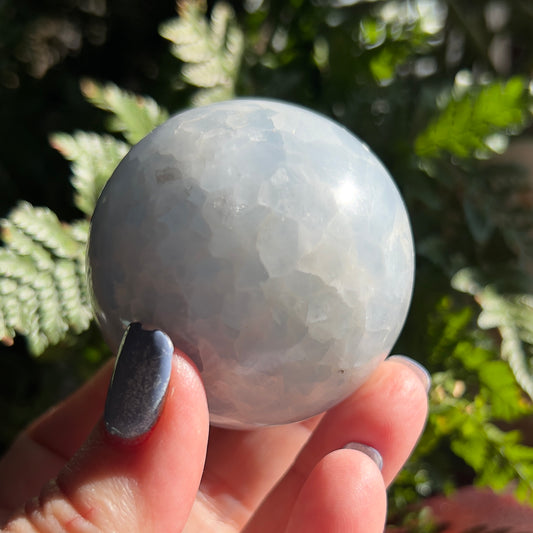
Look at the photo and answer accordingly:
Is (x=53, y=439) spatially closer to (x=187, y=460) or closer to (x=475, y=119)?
(x=187, y=460)

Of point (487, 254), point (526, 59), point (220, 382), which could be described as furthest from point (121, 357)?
point (526, 59)

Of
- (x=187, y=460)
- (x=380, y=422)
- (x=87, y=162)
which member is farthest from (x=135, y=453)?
(x=87, y=162)

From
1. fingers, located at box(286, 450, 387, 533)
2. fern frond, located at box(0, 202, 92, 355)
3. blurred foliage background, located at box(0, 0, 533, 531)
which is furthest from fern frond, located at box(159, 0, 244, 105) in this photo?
fingers, located at box(286, 450, 387, 533)

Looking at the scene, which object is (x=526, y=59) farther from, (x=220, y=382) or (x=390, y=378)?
(x=220, y=382)

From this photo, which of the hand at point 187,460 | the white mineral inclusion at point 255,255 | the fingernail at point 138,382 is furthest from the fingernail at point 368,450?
the fingernail at point 138,382

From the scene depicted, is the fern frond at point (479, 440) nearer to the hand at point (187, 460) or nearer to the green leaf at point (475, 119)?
the hand at point (187, 460)

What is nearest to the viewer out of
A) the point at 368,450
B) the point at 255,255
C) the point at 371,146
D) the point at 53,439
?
the point at 255,255
